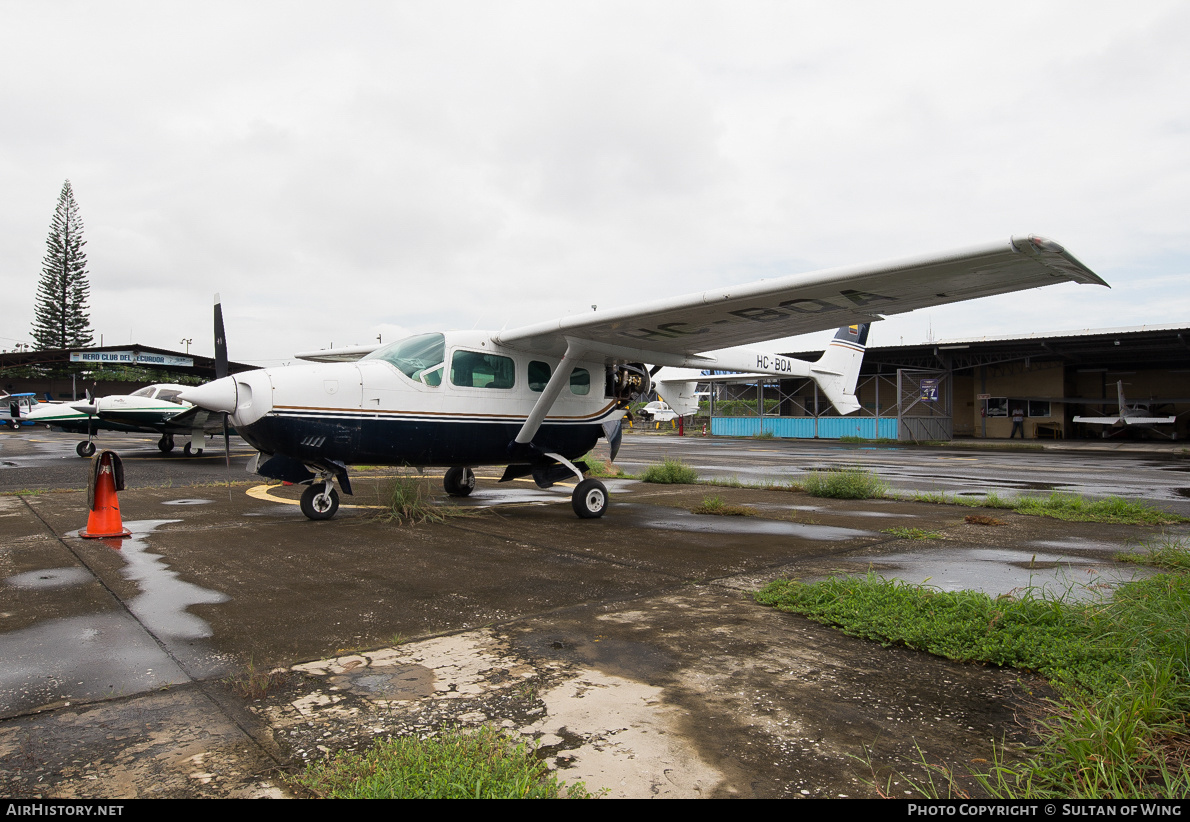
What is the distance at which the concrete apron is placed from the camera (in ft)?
7.23

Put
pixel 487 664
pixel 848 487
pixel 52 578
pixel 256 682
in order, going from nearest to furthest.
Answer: pixel 256 682 < pixel 487 664 < pixel 52 578 < pixel 848 487

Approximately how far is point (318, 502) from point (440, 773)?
6558 millimetres

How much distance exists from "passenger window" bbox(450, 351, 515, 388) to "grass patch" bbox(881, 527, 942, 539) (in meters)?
5.00

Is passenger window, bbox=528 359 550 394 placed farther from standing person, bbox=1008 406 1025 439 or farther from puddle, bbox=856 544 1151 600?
standing person, bbox=1008 406 1025 439

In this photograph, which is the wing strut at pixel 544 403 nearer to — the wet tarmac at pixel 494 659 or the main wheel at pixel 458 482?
the main wheel at pixel 458 482

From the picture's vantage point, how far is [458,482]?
10508 millimetres

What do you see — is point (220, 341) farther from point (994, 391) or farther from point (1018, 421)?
point (994, 391)

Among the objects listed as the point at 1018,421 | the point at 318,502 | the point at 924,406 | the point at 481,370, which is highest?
the point at 481,370

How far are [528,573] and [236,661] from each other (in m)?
2.33

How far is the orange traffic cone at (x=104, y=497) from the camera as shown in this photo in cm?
652

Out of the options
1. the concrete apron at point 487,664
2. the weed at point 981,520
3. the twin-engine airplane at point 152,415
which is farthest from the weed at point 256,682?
the twin-engine airplane at point 152,415

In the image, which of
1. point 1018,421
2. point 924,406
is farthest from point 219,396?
point 1018,421

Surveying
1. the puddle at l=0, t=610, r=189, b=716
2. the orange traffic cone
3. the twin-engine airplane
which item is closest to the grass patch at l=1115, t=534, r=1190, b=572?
the puddle at l=0, t=610, r=189, b=716
